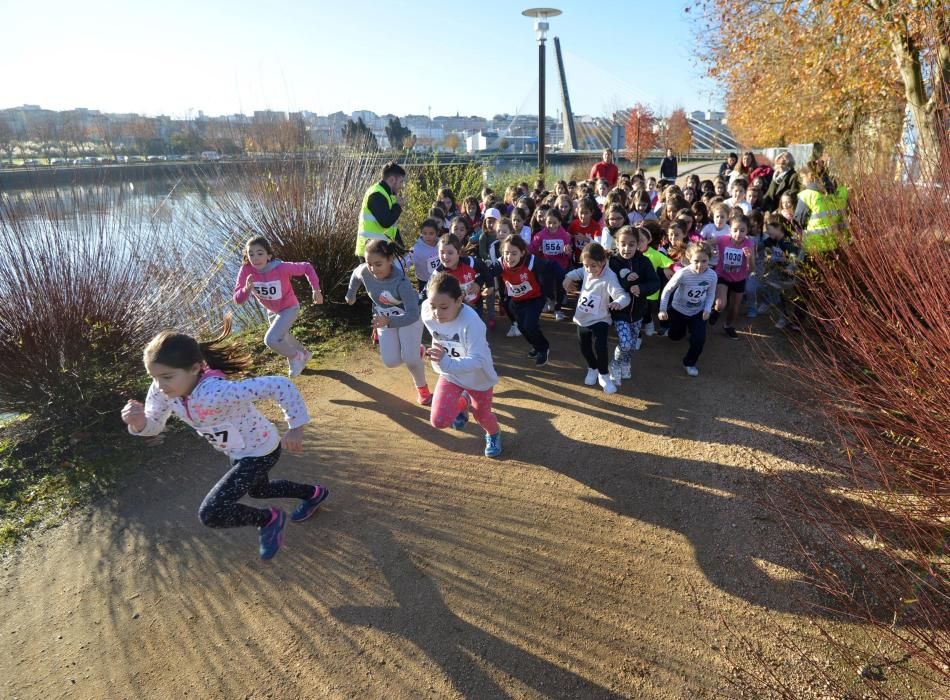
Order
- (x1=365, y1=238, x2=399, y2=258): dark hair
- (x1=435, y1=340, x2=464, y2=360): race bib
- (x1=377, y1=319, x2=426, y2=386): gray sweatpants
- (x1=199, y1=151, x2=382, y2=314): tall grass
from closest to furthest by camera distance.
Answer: (x1=435, y1=340, x2=464, y2=360): race bib < (x1=365, y1=238, x2=399, y2=258): dark hair < (x1=377, y1=319, x2=426, y2=386): gray sweatpants < (x1=199, y1=151, x2=382, y2=314): tall grass

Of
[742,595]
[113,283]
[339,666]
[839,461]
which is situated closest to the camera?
[339,666]

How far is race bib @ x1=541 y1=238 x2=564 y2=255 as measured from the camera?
265 inches

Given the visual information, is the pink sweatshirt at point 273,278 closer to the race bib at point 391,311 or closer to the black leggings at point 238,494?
the race bib at point 391,311

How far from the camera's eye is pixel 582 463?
4.07 m

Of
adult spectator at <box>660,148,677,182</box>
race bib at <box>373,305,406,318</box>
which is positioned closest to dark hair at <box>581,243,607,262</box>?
race bib at <box>373,305,406,318</box>

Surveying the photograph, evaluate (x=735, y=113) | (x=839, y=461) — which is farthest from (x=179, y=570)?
(x=735, y=113)

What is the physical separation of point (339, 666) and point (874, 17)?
37.8 feet

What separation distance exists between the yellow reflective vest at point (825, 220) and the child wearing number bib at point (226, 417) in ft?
16.7

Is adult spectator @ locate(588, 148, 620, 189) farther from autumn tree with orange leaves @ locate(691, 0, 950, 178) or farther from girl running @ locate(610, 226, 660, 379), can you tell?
girl running @ locate(610, 226, 660, 379)

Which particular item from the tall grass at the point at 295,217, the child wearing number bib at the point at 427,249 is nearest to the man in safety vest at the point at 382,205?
the child wearing number bib at the point at 427,249

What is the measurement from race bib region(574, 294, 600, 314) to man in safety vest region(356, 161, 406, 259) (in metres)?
2.36

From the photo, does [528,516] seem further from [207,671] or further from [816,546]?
[207,671]

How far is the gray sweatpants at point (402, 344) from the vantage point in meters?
4.87

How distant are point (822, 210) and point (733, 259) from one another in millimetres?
1039
